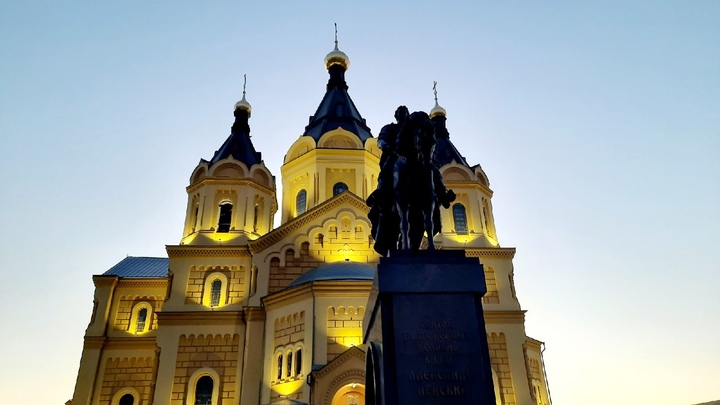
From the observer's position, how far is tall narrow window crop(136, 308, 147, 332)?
86.7ft

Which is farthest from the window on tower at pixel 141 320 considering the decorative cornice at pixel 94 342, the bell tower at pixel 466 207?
the bell tower at pixel 466 207

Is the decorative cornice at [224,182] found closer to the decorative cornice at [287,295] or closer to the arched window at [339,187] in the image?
the arched window at [339,187]

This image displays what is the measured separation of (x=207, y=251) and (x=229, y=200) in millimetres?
3179

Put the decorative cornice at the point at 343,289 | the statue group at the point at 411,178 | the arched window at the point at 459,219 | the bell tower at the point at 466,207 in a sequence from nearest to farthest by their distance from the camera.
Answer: the statue group at the point at 411,178 → the decorative cornice at the point at 343,289 → the bell tower at the point at 466,207 → the arched window at the point at 459,219

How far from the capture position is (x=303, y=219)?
24047 millimetres

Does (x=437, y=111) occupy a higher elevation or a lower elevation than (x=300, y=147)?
higher

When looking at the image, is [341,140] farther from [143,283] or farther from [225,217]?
[143,283]

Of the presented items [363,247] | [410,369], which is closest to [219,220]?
[363,247]

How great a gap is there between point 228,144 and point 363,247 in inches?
421

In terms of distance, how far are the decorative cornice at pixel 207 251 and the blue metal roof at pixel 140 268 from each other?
493 centimetres

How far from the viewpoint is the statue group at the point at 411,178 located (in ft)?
24.6

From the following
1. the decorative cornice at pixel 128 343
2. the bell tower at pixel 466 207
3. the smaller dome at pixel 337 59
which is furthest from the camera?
the smaller dome at pixel 337 59

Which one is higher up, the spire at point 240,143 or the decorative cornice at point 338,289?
the spire at point 240,143

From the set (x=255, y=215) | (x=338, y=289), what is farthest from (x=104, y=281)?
(x=338, y=289)
